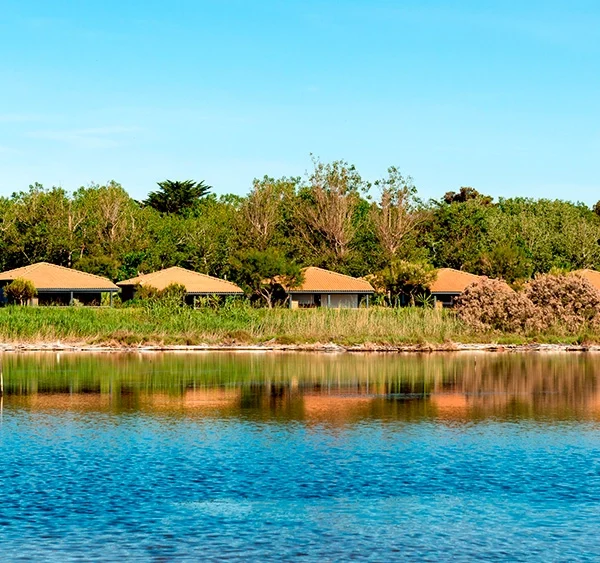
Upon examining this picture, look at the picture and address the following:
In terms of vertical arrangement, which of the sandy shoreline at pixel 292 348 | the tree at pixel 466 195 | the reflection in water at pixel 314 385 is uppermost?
the tree at pixel 466 195

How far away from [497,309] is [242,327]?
14585 millimetres

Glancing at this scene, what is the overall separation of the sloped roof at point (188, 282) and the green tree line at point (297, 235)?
5469 millimetres

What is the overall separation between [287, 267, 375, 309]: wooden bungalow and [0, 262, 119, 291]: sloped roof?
14248mm

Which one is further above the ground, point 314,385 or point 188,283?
point 188,283

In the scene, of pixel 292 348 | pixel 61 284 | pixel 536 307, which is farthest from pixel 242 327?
pixel 61 284

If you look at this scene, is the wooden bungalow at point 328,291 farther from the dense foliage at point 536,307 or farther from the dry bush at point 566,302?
the dry bush at point 566,302

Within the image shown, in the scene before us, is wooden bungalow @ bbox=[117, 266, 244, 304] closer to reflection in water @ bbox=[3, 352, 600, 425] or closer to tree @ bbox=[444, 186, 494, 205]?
reflection in water @ bbox=[3, 352, 600, 425]

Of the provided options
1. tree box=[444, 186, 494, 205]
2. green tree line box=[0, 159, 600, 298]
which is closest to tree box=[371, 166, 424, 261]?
green tree line box=[0, 159, 600, 298]

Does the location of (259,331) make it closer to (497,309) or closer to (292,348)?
(292,348)

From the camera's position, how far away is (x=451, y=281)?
83625mm

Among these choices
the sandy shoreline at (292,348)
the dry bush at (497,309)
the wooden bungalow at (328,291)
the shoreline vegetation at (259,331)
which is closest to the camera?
the sandy shoreline at (292,348)

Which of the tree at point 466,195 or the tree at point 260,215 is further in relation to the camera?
the tree at point 466,195

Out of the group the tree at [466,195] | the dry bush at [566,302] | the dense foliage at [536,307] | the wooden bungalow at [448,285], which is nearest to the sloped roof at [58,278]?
the wooden bungalow at [448,285]

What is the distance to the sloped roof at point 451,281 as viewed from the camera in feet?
269
